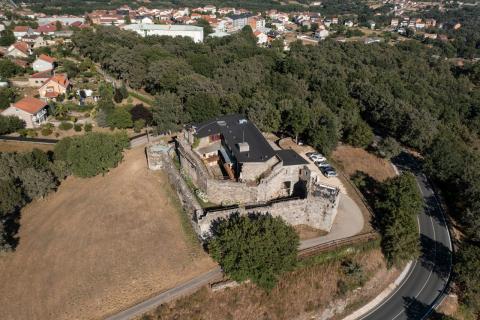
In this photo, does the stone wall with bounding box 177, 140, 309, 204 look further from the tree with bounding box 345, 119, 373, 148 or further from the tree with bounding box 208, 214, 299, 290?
the tree with bounding box 345, 119, 373, 148

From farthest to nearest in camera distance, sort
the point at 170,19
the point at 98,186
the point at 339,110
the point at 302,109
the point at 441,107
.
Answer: the point at 170,19 → the point at 441,107 → the point at 339,110 → the point at 302,109 → the point at 98,186

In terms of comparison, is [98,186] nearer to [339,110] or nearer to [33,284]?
[33,284]

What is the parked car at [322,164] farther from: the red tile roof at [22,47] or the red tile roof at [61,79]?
the red tile roof at [22,47]

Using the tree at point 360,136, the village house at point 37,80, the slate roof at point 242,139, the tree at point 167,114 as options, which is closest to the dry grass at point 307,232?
the slate roof at point 242,139

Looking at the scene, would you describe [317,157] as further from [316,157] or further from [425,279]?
Answer: [425,279]

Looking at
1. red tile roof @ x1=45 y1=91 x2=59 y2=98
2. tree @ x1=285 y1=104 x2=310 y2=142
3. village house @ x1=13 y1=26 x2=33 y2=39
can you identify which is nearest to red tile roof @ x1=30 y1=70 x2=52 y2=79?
red tile roof @ x1=45 y1=91 x2=59 y2=98

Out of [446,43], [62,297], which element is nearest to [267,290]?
[62,297]

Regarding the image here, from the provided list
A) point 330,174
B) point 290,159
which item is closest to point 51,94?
point 290,159
